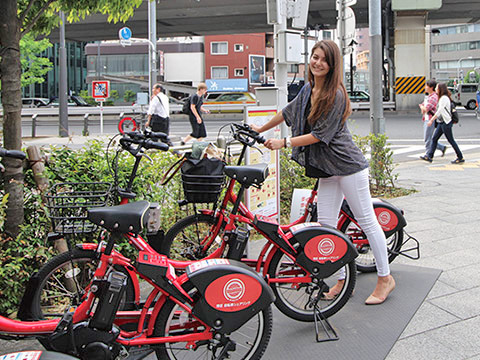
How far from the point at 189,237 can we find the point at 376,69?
652 centimetres

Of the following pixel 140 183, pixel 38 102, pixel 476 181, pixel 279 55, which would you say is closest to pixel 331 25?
pixel 38 102

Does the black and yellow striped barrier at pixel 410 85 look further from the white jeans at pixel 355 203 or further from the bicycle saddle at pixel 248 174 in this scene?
the bicycle saddle at pixel 248 174

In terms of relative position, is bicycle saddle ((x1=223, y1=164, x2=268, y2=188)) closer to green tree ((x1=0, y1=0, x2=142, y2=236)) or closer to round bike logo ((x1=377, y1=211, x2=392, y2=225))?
round bike logo ((x1=377, y1=211, x2=392, y2=225))

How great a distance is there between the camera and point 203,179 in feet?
13.2

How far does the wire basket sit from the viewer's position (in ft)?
13.2

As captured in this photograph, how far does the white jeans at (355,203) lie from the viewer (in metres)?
3.97

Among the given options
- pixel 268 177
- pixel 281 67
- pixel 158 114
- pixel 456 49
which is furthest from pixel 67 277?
pixel 456 49

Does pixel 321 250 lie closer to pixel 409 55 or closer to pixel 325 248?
pixel 325 248

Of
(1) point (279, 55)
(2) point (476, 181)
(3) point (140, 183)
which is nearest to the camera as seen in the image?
(3) point (140, 183)

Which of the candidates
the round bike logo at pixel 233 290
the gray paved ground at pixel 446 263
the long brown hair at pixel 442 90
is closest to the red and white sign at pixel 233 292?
the round bike logo at pixel 233 290

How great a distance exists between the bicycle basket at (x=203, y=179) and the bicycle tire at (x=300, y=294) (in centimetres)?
69

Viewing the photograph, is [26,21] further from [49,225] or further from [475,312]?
[475,312]

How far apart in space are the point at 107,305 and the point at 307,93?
205 centimetres

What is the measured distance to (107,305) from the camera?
2.85m
